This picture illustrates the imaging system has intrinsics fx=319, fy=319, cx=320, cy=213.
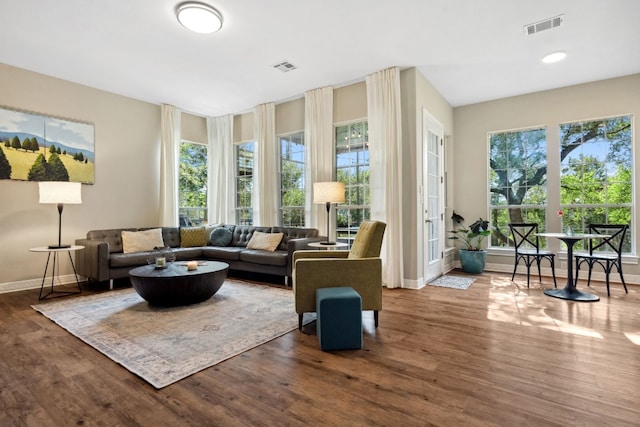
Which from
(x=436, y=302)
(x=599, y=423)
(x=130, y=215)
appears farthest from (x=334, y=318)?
(x=130, y=215)

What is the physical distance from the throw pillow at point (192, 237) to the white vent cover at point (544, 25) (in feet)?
18.2

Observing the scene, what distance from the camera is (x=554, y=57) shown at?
163 inches

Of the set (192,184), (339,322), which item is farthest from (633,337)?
(192,184)

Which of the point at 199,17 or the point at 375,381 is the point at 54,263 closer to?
the point at 199,17

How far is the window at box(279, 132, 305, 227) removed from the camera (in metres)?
5.87

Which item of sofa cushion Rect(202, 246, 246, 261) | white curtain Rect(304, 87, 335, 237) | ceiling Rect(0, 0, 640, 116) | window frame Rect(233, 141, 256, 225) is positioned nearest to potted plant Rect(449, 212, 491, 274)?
ceiling Rect(0, 0, 640, 116)

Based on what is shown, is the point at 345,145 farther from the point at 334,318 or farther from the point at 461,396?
the point at 461,396

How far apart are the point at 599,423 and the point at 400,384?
0.97m

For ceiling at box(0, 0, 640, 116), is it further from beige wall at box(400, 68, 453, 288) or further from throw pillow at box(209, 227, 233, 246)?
throw pillow at box(209, 227, 233, 246)

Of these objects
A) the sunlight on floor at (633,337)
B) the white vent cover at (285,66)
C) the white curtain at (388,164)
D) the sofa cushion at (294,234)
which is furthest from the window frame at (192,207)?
the sunlight on floor at (633,337)

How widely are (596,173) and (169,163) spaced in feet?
23.9

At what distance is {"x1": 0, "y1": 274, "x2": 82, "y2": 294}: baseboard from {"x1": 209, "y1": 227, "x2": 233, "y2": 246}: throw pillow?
211 cm

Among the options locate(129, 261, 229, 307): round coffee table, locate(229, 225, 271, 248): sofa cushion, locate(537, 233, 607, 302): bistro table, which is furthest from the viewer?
locate(229, 225, 271, 248): sofa cushion

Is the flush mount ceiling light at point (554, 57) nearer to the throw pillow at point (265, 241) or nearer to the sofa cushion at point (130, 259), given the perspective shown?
the throw pillow at point (265, 241)
